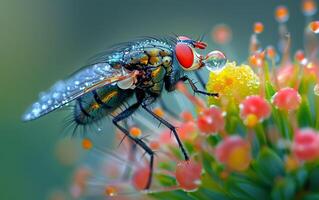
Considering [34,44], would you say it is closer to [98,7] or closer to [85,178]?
[98,7]

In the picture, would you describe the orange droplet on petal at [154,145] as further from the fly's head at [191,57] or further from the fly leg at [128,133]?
the fly's head at [191,57]

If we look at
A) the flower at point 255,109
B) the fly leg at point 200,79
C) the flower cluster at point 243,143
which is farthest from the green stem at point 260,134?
the fly leg at point 200,79

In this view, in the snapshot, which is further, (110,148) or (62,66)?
(62,66)

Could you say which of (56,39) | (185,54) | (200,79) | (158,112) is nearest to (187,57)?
(185,54)

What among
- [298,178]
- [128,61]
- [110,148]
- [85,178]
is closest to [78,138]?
[110,148]

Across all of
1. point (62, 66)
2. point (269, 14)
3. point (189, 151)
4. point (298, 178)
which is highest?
point (269, 14)

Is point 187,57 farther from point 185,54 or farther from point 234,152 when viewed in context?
point 234,152

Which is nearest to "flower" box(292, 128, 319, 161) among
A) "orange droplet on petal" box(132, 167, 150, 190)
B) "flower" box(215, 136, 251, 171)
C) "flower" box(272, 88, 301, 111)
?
"flower" box(215, 136, 251, 171)

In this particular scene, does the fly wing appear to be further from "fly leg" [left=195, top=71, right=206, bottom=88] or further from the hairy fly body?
"fly leg" [left=195, top=71, right=206, bottom=88]
